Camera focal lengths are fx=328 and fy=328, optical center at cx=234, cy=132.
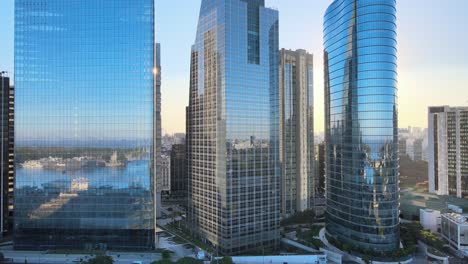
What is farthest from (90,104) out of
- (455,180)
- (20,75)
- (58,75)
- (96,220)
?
(455,180)

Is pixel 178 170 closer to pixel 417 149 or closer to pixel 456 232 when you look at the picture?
pixel 456 232

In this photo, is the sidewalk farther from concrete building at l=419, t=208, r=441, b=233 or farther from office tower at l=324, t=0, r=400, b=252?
concrete building at l=419, t=208, r=441, b=233

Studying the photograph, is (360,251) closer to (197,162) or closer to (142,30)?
(197,162)

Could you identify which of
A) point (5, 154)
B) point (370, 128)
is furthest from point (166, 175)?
point (370, 128)

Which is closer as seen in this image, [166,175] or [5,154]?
[5,154]

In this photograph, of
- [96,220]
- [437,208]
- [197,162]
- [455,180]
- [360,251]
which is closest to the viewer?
[360,251]
